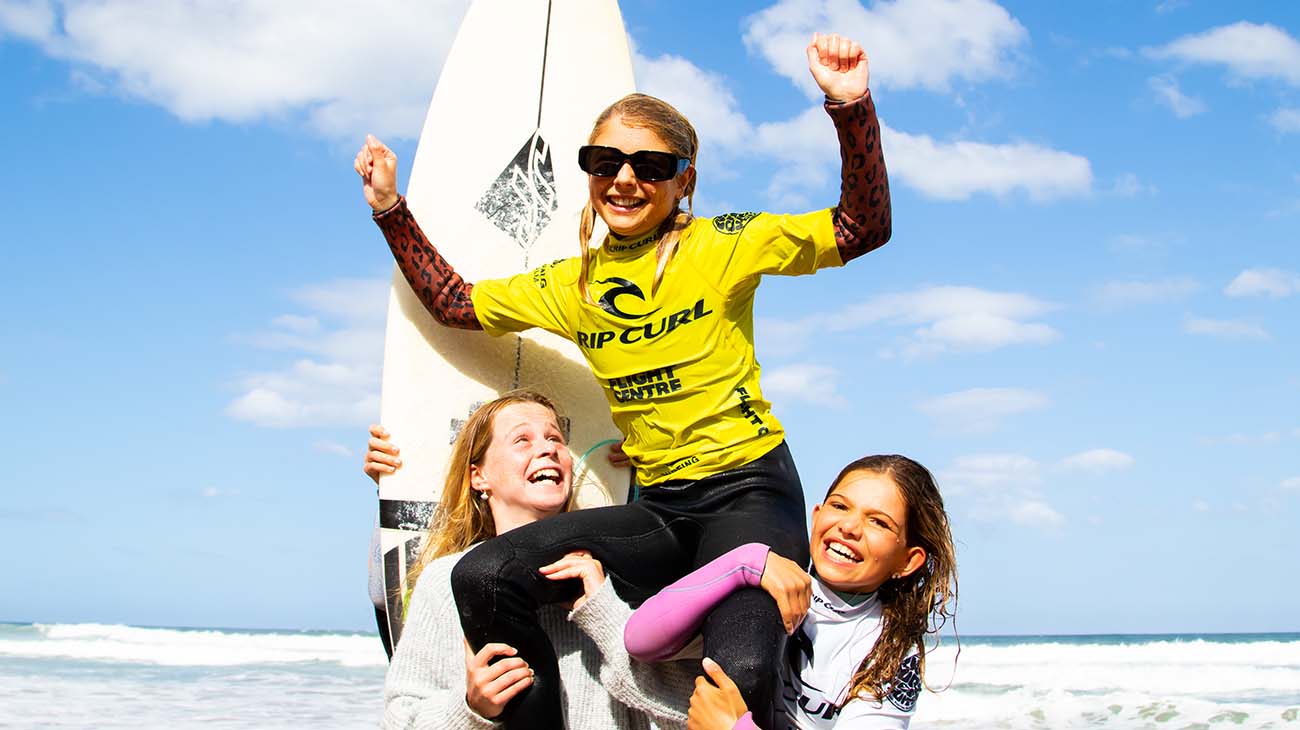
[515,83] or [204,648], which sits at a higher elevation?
[515,83]

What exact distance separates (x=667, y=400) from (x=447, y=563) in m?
0.60

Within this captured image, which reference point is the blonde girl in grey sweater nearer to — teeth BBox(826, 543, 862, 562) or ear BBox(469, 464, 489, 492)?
ear BBox(469, 464, 489, 492)

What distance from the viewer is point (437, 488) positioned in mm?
3170

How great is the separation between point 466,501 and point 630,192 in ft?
2.67

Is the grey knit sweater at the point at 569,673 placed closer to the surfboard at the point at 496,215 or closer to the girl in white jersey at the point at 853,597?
the girl in white jersey at the point at 853,597

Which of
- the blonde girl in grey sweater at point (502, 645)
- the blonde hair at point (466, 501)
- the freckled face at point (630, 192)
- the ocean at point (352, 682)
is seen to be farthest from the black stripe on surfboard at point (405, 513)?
the ocean at point (352, 682)

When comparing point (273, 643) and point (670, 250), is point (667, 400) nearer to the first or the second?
point (670, 250)

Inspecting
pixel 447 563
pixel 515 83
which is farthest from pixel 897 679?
pixel 515 83

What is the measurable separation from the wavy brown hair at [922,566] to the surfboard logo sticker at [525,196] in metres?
1.53

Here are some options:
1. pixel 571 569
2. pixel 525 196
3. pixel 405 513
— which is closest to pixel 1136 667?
pixel 525 196

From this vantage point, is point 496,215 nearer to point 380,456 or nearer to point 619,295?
point 380,456

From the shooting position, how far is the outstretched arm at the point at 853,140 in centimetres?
221

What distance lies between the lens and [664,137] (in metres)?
2.45

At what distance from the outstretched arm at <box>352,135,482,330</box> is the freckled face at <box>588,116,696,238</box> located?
61 centimetres
